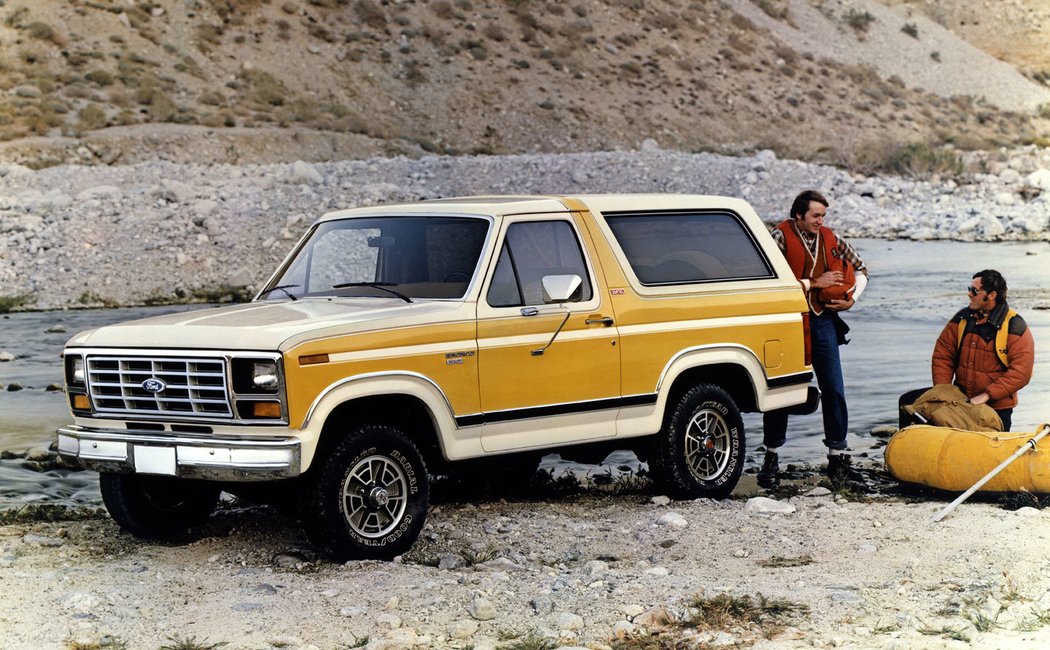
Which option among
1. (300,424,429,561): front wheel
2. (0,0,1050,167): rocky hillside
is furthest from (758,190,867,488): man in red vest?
(0,0,1050,167): rocky hillside

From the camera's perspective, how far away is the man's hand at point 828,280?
10.7 metres

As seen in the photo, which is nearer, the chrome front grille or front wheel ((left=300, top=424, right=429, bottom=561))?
the chrome front grille

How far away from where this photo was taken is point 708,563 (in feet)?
26.3

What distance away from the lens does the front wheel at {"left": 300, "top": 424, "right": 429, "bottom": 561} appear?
7586 millimetres

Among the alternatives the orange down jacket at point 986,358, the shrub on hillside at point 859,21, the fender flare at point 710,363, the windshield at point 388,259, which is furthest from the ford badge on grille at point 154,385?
the shrub on hillside at point 859,21

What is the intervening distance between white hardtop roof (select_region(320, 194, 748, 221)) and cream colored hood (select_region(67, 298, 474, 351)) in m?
0.71

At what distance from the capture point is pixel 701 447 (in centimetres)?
970

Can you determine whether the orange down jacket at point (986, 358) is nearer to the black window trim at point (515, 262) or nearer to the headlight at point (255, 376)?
the black window trim at point (515, 262)

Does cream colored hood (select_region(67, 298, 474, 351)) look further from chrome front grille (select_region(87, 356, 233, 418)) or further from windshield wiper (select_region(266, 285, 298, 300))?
windshield wiper (select_region(266, 285, 298, 300))

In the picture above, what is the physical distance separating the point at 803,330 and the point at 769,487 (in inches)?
46.2

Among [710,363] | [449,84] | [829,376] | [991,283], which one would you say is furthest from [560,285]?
[449,84]

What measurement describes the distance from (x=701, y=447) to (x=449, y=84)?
49.8 meters

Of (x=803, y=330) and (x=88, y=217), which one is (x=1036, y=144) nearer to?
(x=88, y=217)

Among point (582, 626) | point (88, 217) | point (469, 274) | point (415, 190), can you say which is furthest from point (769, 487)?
point (415, 190)
